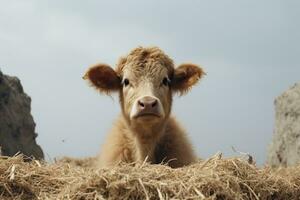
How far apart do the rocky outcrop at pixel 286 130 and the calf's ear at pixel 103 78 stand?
21.5ft

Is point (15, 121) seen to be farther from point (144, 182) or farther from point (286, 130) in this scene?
point (144, 182)

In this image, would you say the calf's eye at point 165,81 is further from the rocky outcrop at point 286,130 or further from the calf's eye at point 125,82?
the rocky outcrop at point 286,130

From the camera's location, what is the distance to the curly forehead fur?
770 cm

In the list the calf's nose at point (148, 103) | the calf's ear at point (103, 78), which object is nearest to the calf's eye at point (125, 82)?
the calf's ear at point (103, 78)

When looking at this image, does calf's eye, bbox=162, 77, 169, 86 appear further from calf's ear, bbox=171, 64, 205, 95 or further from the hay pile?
the hay pile

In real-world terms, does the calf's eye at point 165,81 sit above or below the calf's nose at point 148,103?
above

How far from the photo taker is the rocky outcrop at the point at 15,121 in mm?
12180

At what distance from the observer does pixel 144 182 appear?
4027mm

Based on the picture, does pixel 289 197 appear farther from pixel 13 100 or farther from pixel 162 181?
pixel 13 100

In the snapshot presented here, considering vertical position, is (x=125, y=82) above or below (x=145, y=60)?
below

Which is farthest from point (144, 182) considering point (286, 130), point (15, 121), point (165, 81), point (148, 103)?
point (286, 130)

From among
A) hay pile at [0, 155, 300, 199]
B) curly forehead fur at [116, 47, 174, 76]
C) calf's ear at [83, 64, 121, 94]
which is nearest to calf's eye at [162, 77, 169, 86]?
curly forehead fur at [116, 47, 174, 76]

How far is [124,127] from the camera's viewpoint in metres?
8.03

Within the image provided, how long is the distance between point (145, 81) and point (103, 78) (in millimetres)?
1008
